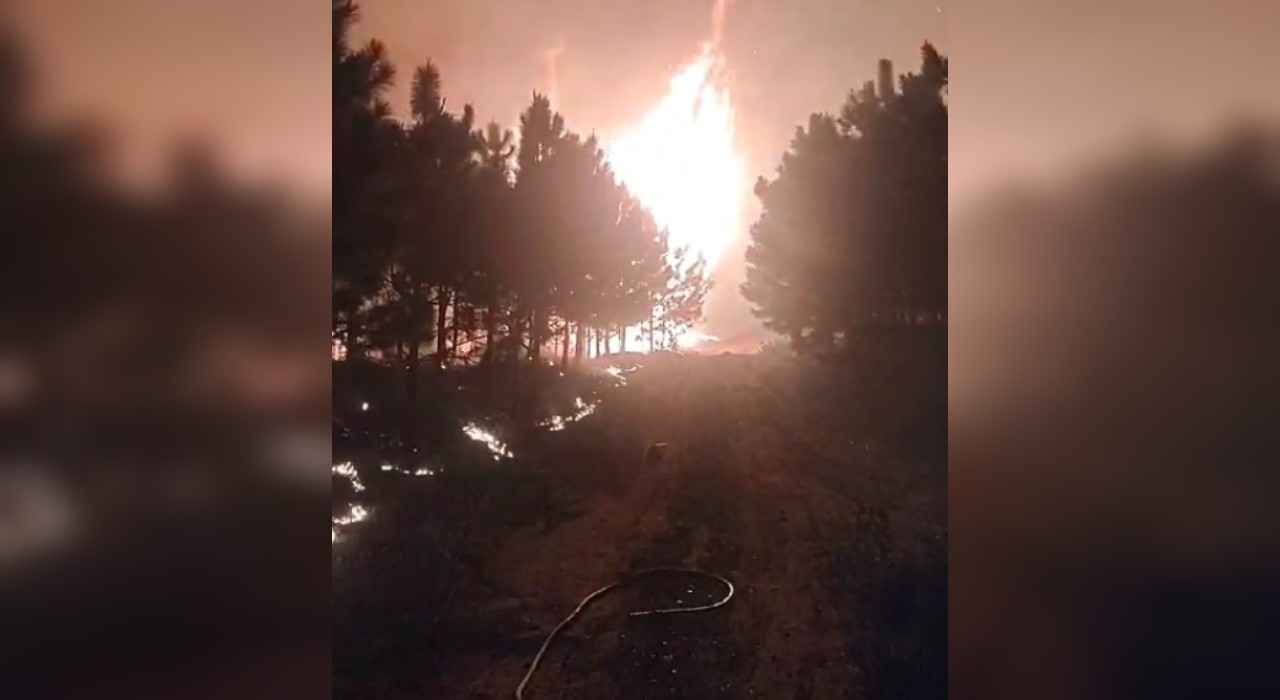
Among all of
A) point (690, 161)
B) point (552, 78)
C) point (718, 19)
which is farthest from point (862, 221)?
point (552, 78)

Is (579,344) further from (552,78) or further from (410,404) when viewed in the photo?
(552,78)

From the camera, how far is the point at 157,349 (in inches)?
91.7

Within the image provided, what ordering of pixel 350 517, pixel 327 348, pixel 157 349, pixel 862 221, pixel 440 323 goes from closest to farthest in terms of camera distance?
pixel 157 349 → pixel 327 348 → pixel 350 517 → pixel 440 323 → pixel 862 221

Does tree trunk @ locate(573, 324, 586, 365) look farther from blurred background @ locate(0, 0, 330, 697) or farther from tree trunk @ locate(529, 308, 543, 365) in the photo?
blurred background @ locate(0, 0, 330, 697)

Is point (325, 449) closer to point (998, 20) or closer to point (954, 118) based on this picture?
point (954, 118)

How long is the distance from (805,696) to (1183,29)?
2.78m

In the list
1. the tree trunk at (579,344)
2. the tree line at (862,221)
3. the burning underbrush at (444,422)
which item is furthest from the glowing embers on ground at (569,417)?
the tree line at (862,221)

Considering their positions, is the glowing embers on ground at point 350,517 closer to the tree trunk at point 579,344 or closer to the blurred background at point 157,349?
the blurred background at point 157,349

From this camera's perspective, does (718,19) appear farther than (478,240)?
Yes

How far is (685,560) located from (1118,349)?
1.77 meters

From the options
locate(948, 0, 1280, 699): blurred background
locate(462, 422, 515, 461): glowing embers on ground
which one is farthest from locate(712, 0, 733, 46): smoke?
locate(462, 422, 515, 461): glowing embers on ground

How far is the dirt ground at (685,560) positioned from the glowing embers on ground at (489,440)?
0.10 metres

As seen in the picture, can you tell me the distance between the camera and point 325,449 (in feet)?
8.64

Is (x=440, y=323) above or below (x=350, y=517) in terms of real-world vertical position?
above
